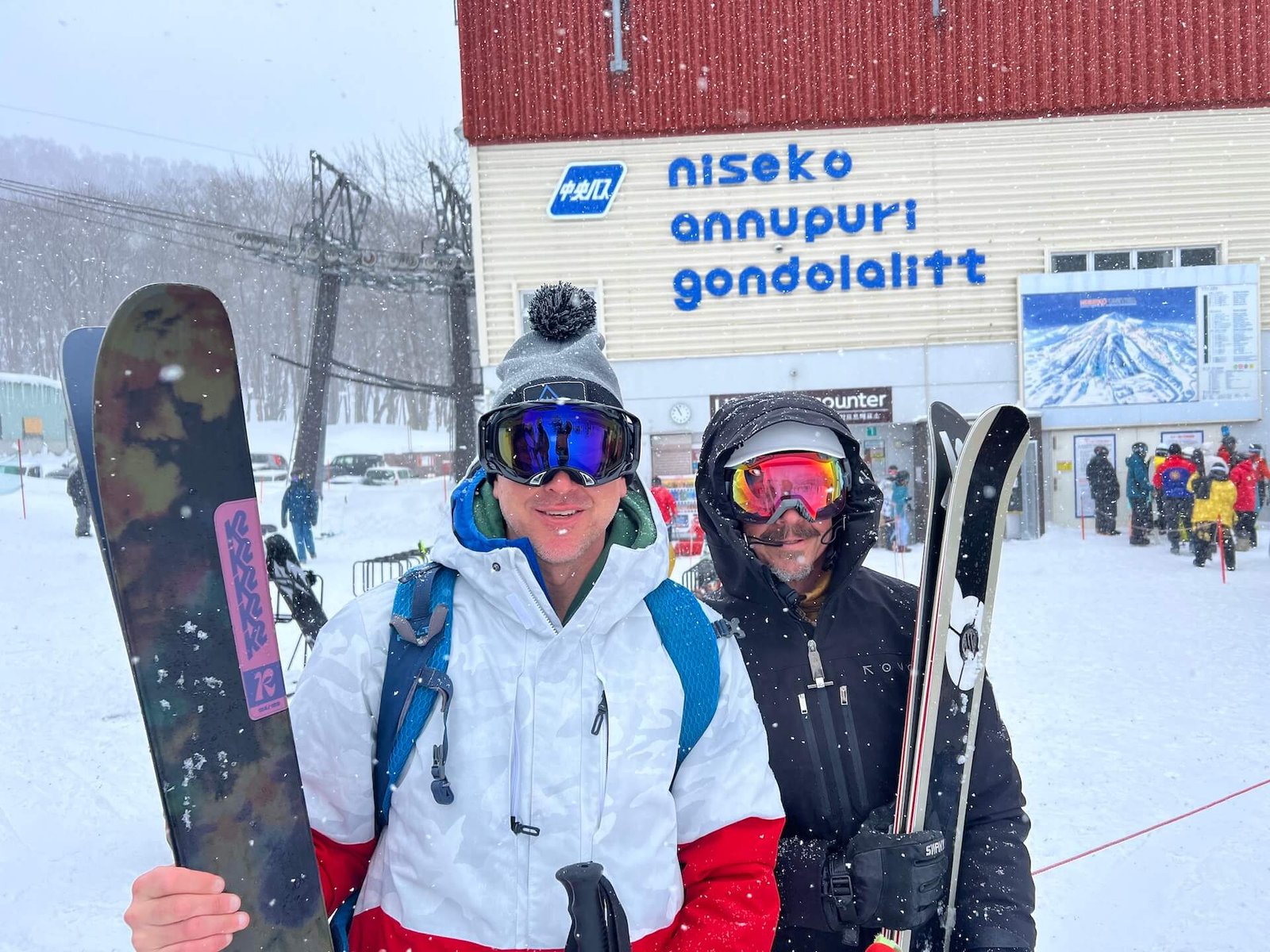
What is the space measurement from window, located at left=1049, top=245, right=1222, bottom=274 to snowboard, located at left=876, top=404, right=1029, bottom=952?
49.0 feet

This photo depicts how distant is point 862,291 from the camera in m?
15.5

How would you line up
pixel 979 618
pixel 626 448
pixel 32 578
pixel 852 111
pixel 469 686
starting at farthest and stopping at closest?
pixel 852 111 → pixel 32 578 → pixel 979 618 → pixel 626 448 → pixel 469 686

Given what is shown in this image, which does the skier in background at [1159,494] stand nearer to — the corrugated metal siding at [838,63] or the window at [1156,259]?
the window at [1156,259]

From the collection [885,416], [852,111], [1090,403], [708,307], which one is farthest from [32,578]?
[1090,403]

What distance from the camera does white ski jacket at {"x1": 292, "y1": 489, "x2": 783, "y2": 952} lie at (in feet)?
4.69

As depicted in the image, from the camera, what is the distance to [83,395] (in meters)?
1.69

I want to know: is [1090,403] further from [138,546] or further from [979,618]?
[138,546]

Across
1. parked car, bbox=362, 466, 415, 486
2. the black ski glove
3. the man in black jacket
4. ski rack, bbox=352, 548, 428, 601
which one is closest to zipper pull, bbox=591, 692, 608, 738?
the man in black jacket

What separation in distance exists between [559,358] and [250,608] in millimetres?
729

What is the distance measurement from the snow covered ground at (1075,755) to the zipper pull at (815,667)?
2108mm

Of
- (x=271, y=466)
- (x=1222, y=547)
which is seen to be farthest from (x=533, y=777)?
(x=271, y=466)

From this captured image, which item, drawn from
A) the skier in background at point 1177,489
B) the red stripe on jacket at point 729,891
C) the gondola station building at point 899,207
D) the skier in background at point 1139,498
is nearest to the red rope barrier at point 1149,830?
the red stripe on jacket at point 729,891

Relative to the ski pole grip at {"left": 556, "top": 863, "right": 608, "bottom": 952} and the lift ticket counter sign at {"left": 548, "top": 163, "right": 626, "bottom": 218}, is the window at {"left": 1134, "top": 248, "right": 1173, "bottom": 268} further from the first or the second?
the ski pole grip at {"left": 556, "top": 863, "right": 608, "bottom": 952}

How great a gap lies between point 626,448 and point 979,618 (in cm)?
123
